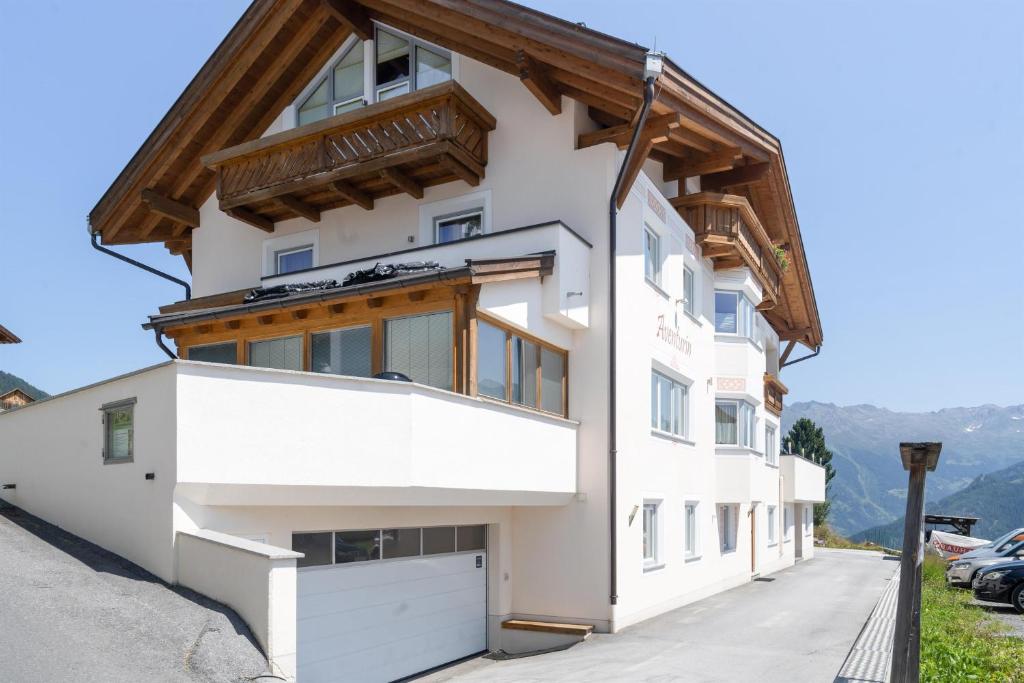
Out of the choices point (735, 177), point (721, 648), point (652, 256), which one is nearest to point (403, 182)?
point (652, 256)

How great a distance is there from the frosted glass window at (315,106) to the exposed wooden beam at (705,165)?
23.2ft

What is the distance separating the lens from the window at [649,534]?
16.5 meters

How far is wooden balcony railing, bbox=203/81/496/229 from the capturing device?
1514 cm

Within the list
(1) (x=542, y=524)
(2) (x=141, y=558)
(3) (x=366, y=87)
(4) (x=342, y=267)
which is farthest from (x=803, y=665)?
(3) (x=366, y=87)

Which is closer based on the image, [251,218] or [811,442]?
[251,218]

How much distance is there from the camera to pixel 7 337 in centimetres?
2794

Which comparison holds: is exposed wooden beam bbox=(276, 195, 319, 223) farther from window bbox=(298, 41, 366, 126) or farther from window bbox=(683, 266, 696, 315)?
window bbox=(683, 266, 696, 315)

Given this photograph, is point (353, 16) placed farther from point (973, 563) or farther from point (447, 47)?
point (973, 563)

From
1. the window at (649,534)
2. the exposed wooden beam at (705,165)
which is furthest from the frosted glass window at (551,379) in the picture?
the exposed wooden beam at (705,165)

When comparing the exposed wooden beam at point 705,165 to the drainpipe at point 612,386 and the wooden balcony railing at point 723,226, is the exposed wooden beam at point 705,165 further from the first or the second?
the drainpipe at point 612,386

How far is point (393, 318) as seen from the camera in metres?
13.3

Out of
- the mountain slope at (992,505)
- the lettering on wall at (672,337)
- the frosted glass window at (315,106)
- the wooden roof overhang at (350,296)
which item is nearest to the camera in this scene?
the wooden roof overhang at (350,296)

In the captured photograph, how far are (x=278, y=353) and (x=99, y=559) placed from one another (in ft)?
16.8

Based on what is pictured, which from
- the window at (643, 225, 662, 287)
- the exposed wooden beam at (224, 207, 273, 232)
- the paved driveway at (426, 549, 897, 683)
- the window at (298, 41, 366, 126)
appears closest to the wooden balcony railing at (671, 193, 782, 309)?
the window at (643, 225, 662, 287)
